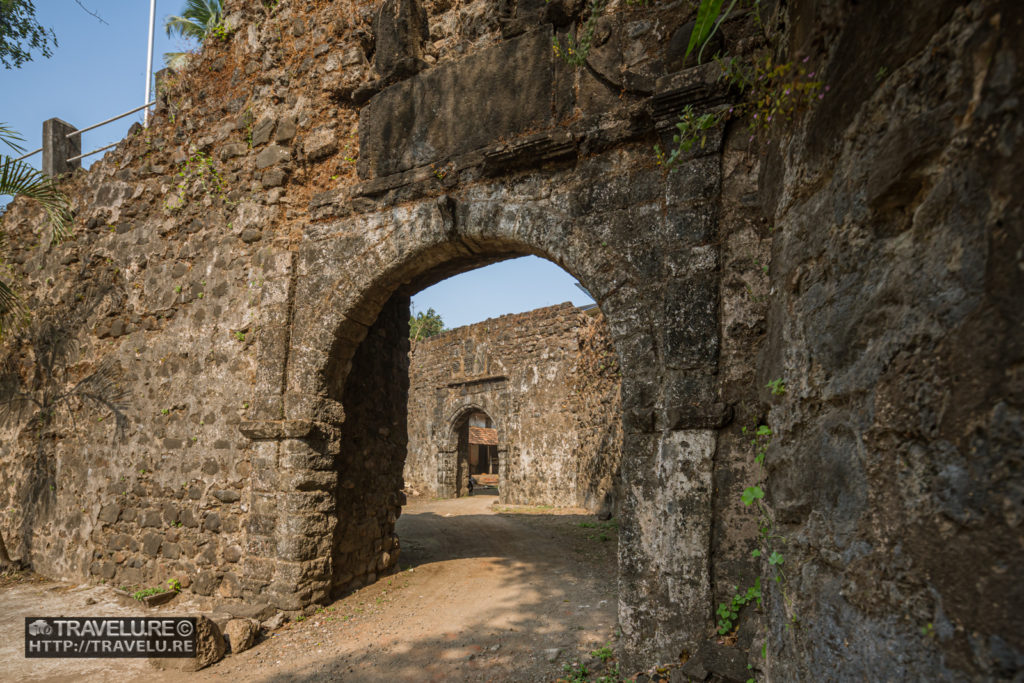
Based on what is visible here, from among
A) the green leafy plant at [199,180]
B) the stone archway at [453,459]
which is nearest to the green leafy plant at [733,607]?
the green leafy plant at [199,180]

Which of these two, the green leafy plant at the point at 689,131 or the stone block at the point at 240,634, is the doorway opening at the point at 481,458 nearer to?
the stone block at the point at 240,634

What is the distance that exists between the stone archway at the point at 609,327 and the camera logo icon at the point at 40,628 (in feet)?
5.39

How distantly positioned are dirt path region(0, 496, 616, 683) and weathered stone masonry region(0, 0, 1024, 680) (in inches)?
17.5

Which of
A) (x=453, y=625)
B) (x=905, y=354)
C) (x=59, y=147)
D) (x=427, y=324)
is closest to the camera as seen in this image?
(x=905, y=354)

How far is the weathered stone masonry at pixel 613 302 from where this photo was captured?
3.67 feet

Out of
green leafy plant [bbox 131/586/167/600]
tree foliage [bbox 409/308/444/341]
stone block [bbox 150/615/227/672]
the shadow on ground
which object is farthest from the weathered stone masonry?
tree foliage [bbox 409/308/444/341]

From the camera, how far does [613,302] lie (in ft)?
11.2

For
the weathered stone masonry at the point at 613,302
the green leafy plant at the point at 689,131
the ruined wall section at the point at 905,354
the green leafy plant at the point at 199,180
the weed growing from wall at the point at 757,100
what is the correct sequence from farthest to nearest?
the green leafy plant at the point at 199,180, the green leafy plant at the point at 689,131, the weed growing from wall at the point at 757,100, the weathered stone masonry at the point at 613,302, the ruined wall section at the point at 905,354

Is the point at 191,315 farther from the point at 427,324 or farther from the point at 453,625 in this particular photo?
the point at 427,324

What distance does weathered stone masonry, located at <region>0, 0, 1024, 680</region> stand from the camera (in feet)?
3.67

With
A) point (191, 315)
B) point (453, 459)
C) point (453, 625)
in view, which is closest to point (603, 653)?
point (453, 625)

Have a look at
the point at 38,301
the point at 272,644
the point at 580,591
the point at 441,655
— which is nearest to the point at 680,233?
the point at 441,655

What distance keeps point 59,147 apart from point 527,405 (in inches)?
365

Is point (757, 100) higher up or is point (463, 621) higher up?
point (757, 100)
